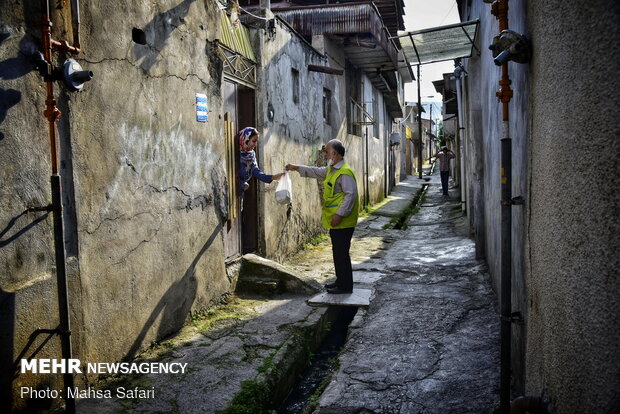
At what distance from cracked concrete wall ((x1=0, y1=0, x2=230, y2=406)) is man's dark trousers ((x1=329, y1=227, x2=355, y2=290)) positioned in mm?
1286

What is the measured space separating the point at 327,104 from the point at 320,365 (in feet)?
23.9

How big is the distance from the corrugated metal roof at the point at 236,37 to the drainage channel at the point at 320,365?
3.31 m

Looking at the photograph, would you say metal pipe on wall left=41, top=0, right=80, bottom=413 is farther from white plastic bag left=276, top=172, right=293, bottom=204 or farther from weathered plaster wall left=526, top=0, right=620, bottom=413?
white plastic bag left=276, top=172, right=293, bottom=204

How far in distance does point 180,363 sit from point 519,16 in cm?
339

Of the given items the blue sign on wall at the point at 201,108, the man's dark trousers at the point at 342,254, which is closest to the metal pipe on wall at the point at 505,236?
the man's dark trousers at the point at 342,254

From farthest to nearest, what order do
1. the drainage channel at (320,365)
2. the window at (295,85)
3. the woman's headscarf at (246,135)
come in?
the window at (295,85) → the woman's headscarf at (246,135) → the drainage channel at (320,365)

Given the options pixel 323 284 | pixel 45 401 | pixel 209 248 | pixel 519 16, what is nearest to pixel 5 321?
pixel 45 401

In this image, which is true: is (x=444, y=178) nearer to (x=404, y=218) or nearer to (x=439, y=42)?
(x=404, y=218)

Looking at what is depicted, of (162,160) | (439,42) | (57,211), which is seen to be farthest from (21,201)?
(439,42)

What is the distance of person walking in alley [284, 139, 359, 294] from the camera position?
5605 mm

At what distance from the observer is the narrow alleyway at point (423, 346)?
137 inches

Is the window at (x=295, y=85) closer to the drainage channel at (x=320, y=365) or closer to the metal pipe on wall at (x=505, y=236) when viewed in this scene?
the drainage channel at (x=320, y=365)

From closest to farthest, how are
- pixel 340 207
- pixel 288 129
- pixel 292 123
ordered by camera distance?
1. pixel 340 207
2. pixel 288 129
3. pixel 292 123

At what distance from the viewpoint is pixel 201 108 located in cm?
525
